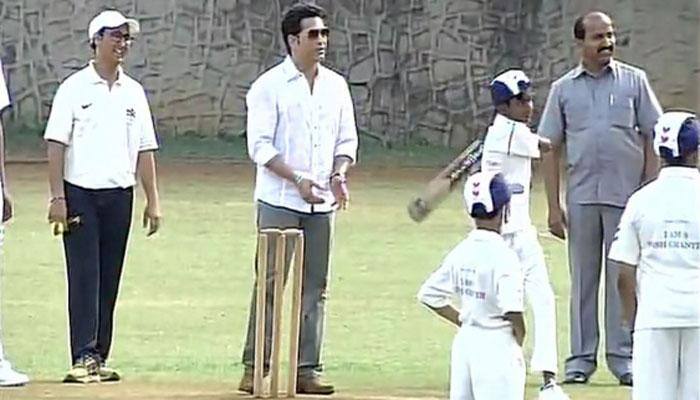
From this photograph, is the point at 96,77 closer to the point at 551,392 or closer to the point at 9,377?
the point at 9,377

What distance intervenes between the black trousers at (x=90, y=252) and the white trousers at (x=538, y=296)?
246 centimetres

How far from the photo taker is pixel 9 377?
400 inches

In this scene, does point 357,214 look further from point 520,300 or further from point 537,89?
point 520,300

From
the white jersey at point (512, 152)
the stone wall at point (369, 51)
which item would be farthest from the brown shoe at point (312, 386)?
the stone wall at point (369, 51)

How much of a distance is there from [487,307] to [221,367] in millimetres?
4169

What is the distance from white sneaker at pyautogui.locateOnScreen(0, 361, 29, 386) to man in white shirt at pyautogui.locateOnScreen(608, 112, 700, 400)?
3850 millimetres

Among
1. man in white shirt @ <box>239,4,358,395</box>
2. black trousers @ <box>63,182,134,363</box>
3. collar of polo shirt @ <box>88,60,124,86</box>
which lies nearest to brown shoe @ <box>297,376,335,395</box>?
man in white shirt @ <box>239,4,358,395</box>

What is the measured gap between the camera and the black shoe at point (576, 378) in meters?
10.6

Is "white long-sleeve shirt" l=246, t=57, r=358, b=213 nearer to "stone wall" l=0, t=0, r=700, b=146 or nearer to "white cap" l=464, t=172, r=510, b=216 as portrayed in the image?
"white cap" l=464, t=172, r=510, b=216

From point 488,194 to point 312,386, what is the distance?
2.73m

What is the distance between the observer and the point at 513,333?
7301mm

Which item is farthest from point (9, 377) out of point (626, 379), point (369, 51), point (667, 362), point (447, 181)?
point (369, 51)

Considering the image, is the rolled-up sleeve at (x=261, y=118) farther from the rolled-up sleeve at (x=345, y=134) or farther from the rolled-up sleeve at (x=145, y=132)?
the rolled-up sleeve at (x=145, y=132)

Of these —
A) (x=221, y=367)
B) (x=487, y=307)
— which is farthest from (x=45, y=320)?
(x=487, y=307)
